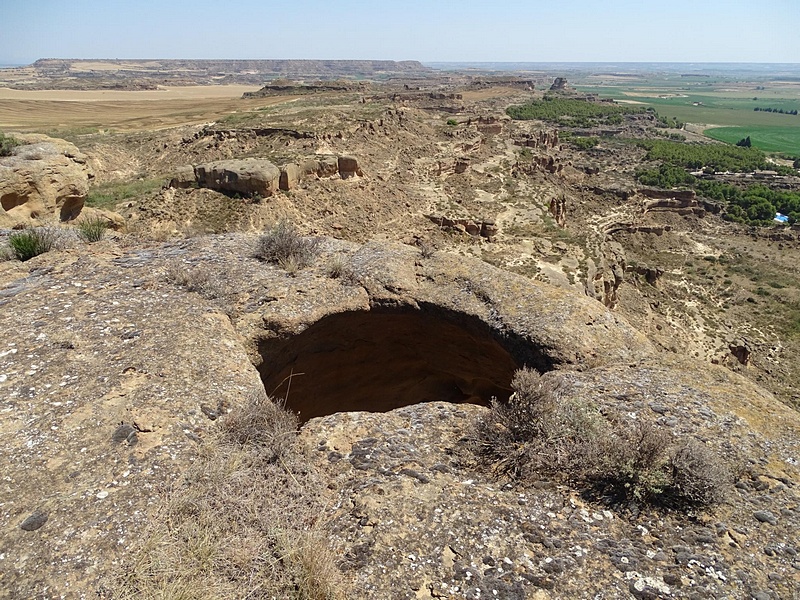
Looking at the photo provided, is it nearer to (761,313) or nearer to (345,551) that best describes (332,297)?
(345,551)

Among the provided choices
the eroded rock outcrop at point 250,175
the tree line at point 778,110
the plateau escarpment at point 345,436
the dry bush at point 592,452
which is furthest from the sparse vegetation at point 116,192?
the tree line at point 778,110

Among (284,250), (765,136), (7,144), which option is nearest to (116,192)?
(7,144)

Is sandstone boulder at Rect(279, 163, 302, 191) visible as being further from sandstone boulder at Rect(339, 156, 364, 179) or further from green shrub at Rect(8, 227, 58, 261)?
green shrub at Rect(8, 227, 58, 261)

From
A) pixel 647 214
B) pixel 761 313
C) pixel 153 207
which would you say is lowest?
pixel 761 313

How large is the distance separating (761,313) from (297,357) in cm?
3037

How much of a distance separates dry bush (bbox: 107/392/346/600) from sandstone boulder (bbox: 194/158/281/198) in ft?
60.5

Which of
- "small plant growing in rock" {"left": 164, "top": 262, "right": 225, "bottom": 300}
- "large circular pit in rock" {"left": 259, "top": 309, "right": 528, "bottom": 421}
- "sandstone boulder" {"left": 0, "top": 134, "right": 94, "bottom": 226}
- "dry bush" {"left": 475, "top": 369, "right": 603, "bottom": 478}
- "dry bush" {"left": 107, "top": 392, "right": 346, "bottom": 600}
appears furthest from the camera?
"sandstone boulder" {"left": 0, "top": 134, "right": 94, "bottom": 226}

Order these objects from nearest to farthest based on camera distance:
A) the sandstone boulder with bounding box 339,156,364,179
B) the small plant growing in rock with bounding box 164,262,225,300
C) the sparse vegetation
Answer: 1. the small plant growing in rock with bounding box 164,262,225,300
2. the sparse vegetation
3. the sandstone boulder with bounding box 339,156,364,179

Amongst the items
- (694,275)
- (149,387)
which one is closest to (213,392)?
(149,387)

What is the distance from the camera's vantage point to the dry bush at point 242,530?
3.53m

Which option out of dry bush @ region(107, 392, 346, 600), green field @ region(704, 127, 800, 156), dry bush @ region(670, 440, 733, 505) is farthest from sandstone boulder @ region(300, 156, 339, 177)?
green field @ region(704, 127, 800, 156)

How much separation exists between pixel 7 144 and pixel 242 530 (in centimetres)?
1694

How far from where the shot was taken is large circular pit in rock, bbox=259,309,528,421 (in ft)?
26.5

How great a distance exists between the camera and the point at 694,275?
32.9 m
